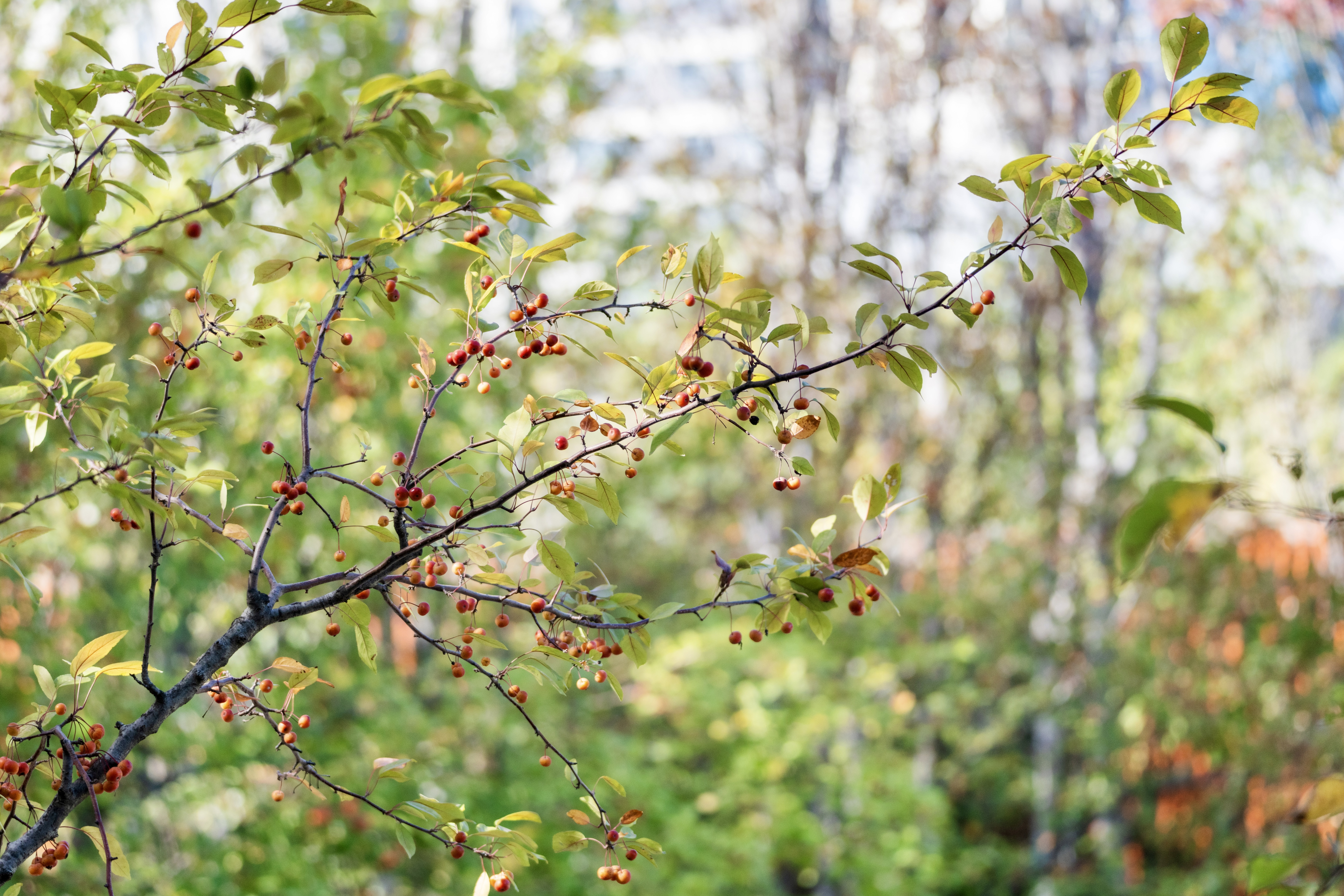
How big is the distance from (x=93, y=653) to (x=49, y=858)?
0.22 meters

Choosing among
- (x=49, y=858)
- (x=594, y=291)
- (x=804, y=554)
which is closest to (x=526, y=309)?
(x=594, y=291)

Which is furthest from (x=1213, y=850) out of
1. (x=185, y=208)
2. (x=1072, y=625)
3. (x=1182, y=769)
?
(x=185, y=208)

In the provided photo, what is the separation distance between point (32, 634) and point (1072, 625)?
482cm

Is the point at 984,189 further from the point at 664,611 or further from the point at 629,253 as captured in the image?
the point at 664,611

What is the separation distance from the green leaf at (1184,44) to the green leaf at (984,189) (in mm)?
185

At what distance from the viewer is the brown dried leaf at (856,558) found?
1.02 m

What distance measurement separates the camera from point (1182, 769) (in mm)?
5535

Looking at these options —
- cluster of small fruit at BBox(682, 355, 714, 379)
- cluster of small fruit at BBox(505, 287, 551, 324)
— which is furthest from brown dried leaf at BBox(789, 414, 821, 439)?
cluster of small fruit at BBox(505, 287, 551, 324)

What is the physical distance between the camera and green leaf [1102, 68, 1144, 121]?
3.14 feet

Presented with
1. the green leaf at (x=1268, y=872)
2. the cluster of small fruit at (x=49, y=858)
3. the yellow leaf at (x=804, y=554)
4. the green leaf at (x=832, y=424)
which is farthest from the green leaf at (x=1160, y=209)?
the cluster of small fruit at (x=49, y=858)

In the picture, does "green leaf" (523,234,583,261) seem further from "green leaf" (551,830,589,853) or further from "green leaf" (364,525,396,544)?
"green leaf" (551,830,589,853)

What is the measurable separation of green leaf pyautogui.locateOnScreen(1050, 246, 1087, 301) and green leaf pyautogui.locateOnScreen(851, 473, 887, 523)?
28 cm

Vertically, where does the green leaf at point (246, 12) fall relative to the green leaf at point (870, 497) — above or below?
above

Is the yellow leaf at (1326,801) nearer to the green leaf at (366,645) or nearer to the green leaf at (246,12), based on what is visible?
the green leaf at (366,645)
